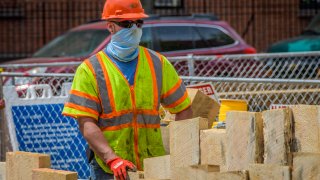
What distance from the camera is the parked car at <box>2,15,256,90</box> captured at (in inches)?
563

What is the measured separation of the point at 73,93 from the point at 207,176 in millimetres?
1088

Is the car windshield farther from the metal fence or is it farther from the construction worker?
the construction worker

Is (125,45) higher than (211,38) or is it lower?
higher

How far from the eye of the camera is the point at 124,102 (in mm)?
5098

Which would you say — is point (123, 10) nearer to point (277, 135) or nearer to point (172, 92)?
point (172, 92)

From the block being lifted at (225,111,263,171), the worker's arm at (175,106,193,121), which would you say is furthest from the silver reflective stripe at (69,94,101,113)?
the block being lifted at (225,111,263,171)

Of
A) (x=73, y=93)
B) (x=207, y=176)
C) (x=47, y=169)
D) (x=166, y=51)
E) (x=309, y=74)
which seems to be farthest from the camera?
(x=166, y=51)

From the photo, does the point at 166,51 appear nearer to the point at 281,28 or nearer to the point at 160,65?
the point at 160,65

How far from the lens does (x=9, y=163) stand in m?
4.98

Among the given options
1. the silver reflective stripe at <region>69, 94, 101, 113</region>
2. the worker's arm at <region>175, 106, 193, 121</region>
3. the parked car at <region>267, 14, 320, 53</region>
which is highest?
the silver reflective stripe at <region>69, 94, 101, 113</region>

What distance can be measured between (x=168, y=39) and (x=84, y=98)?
969cm

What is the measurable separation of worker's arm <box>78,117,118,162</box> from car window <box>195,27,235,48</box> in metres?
10.0

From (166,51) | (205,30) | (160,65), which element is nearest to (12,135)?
(160,65)

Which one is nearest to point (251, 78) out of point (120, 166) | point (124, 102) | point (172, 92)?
point (172, 92)
